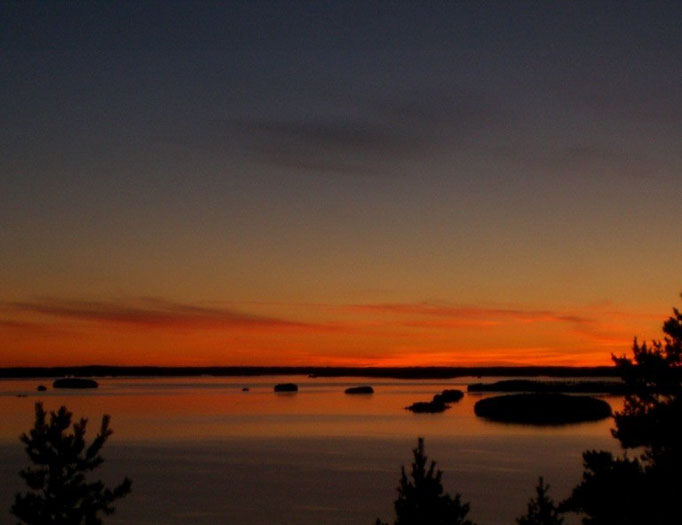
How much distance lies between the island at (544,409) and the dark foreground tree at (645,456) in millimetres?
107499

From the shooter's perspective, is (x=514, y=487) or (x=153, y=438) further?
(x=153, y=438)

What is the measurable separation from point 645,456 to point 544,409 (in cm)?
11352

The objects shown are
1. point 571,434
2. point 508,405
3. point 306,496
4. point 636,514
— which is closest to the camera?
point 636,514

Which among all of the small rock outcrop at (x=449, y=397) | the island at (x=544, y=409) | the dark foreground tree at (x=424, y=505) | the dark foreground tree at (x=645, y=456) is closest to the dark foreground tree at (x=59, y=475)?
the dark foreground tree at (x=424, y=505)

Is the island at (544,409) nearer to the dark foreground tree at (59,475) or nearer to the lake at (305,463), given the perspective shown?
the lake at (305,463)

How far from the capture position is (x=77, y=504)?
65.3 ft

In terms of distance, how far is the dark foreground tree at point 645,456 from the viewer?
50.9 ft

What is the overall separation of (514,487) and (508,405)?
73.3 meters

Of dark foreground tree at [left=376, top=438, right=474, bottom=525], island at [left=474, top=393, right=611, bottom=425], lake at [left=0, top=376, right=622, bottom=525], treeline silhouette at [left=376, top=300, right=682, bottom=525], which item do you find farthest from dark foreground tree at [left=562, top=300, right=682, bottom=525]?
island at [left=474, top=393, right=611, bottom=425]

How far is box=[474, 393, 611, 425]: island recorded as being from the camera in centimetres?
12575

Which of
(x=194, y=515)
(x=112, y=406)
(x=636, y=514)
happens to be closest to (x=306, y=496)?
(x=194, y=515)

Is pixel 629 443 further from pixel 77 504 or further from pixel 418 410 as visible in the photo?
pixel 418 410

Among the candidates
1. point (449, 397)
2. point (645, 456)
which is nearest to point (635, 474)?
point (645, 456)

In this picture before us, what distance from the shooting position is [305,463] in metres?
71.8
